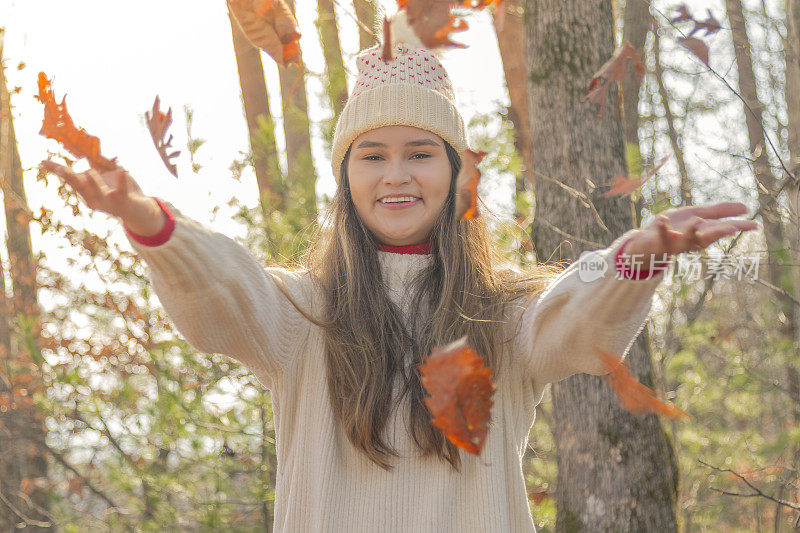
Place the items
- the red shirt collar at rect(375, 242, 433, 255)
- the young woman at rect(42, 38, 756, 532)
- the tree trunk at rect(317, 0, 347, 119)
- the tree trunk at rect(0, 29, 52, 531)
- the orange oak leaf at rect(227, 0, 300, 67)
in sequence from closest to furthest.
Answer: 1. the young woman at rect(42, 38, 756, 532)
2. the orange oak leaf at rect(227, 0, 300, 67)
3. the red shirt collar at rect(375, 242, 433, 255)
4. the tree trunk at rect(317, 0, 347, 119)
5. the tree trunk at rect(0, 29, 52, 531)

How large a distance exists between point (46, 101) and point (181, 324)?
499 mm

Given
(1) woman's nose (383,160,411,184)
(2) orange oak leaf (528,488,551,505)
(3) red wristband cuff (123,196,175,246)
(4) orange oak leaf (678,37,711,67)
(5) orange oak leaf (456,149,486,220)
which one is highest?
(4) orange oak leaf (678,37,711,67)

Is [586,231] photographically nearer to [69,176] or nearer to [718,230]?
[718,230]

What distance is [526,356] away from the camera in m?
2.03

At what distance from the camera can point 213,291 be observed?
1.68m

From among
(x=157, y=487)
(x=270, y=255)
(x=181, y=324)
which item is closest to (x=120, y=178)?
(x=181, y=324)

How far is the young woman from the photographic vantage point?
5.52 ft

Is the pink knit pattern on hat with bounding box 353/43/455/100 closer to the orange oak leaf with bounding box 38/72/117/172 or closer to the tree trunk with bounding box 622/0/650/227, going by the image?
the orange oak leaf with bounding box 38/72/117/172

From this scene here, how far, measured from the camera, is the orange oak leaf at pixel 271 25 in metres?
1.98

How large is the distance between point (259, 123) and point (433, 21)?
130 inches

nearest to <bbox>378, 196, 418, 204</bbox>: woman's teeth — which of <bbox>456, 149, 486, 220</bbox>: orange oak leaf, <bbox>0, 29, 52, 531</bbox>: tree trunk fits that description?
<bbox>456, 149, 486, 220</bbox>: orange oak leaf

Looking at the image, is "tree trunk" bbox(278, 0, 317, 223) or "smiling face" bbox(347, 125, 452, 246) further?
"tree trunk" bbox(278, 0, 317, 223)

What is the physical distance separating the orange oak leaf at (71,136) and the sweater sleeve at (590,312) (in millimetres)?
935

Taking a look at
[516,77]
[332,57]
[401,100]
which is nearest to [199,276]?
[401,100]
